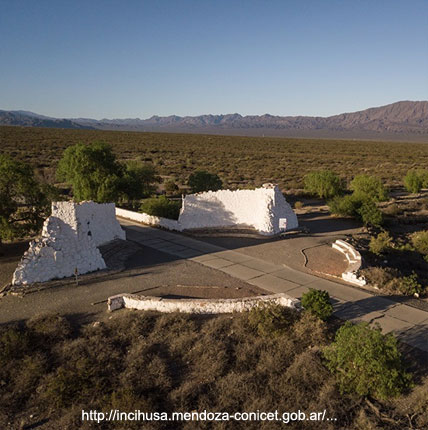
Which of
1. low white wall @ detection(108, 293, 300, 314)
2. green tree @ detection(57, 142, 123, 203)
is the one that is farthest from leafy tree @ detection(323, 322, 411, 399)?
green tree @ detection(57, 142, 123, 203)

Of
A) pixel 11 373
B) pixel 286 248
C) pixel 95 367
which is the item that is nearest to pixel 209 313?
pixel 95 367

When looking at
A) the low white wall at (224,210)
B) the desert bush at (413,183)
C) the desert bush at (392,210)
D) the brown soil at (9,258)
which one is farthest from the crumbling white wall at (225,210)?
the desert bush at (413,183)

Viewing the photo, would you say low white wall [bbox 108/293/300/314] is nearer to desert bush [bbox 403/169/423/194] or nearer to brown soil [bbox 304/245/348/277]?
→ brown soil [bbox 304/245/348/277]

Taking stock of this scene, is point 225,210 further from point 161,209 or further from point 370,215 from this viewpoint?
point 370,215

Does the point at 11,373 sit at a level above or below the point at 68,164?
below

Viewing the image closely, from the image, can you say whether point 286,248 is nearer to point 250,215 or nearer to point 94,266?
point 250,215
